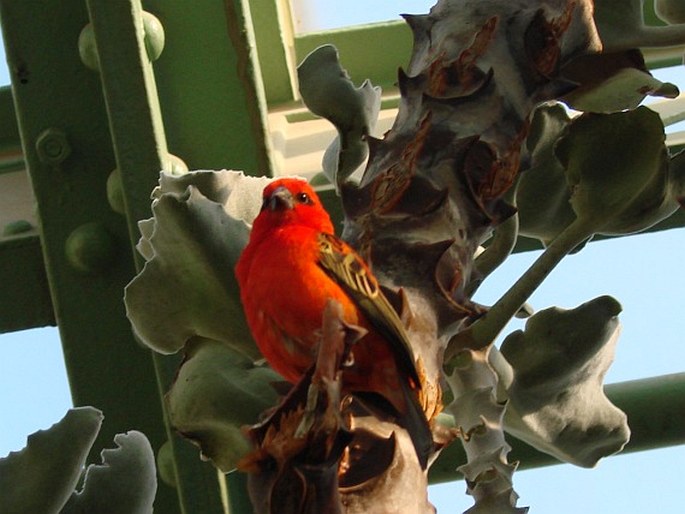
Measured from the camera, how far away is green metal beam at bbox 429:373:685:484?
1.82 metres

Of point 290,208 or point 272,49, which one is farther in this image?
point 272,49

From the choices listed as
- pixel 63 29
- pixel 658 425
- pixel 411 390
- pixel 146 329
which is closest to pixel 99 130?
pixel 63 29

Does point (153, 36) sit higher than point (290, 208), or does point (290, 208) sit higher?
point (153, 36)

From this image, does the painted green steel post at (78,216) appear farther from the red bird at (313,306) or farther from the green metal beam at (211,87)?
the red bird at (313,306)

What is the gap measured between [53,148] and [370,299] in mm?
927

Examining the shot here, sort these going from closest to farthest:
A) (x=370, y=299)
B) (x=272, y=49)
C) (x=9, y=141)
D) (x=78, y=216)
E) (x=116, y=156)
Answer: (x=370, y=299), (x=116, y=156), (x=78, y=216), (x=9, y=141), (x=272, y=49)

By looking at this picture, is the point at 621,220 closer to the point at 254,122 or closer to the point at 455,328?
the point at 455,328

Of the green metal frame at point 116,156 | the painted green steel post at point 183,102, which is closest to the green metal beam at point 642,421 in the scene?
the green metal frame at point 116,156

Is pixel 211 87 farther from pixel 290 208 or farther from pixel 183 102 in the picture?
pixel 290 208

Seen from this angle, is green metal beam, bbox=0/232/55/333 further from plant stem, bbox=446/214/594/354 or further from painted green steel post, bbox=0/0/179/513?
plant stem, bbox=446/214/594/354

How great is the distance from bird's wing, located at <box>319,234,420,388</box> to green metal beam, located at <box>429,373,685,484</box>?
496 mm

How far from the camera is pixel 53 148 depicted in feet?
6.72

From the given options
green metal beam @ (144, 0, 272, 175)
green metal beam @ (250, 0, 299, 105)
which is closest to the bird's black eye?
green metal beam @ (144, 0, 272, 175)

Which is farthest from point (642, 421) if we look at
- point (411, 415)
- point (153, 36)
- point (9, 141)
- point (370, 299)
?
point (9, 141)
